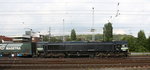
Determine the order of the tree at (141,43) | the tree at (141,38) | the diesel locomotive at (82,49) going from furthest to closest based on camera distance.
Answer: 1. the tree at (141,38)
2. the tree at (141,43)
3. the diesel locomotive at (82,49)

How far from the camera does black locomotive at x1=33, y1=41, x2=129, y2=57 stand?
133 feet

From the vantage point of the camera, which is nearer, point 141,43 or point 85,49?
point 85,49

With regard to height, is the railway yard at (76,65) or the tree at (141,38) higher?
the tree at (141,38)

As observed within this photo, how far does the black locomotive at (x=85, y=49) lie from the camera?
133 feet

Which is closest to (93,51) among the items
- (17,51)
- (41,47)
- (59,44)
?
(59,44)

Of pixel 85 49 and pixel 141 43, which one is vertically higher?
pixel 85 49

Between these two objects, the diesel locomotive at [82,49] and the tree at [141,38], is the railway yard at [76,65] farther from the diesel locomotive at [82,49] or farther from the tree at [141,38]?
the tree at [141,38]

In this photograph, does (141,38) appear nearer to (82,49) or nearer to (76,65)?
(82,49)

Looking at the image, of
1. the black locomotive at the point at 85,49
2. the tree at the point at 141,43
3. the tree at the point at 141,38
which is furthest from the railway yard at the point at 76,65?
the tree at the point at 141,38

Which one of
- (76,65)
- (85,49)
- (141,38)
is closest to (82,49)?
(85,49)

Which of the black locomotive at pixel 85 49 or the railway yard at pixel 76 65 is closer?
the railway yard at pixel 76 65

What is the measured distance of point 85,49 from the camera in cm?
4109

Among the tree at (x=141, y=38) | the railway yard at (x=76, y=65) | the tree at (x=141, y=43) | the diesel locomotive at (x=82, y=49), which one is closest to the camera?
the railway yard at (x=76, y=65)

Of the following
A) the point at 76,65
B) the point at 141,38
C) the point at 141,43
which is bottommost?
the point at 141,43
